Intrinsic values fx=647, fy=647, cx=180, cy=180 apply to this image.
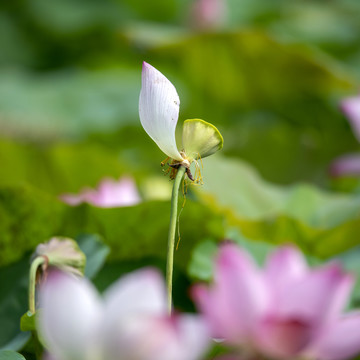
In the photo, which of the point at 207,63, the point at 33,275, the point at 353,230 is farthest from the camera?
the point at 207,63

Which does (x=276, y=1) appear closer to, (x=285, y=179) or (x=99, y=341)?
(x=285, y=179)

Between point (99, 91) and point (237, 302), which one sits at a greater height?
point (99, 91)

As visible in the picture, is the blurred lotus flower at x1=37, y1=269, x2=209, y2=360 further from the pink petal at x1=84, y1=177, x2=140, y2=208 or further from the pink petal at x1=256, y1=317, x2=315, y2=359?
the pink petal at x1=84, y1=177, x2=140, y2=208

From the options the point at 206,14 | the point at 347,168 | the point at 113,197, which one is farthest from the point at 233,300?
the point at 206,14

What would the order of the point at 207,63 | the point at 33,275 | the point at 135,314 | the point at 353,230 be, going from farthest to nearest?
the point at 207,63 < the point at 353,230 < the point at 33,275 < the point at 135,314

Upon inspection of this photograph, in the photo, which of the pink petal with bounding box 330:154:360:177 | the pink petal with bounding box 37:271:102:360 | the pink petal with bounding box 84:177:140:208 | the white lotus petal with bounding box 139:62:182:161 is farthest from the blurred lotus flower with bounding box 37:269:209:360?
the pink petal with bounding box 330:154:360:177

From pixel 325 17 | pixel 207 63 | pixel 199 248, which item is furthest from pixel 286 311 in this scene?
pixel 325 17

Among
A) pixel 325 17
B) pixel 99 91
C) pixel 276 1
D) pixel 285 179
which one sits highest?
pixel 276 1
